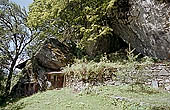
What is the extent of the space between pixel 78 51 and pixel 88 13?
254 centimetres

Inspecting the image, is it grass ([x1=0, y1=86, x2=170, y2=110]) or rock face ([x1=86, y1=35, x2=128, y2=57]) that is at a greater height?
rock face ([x1=86, y1=35, x2=128, y2=57])

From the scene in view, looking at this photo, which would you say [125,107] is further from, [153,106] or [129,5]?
[129,5]

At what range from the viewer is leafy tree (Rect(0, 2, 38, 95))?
1166cm

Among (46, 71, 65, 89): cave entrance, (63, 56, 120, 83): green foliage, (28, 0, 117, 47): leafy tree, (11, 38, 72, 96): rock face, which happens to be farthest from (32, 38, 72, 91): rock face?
(63, 56, 120, 83): green foliage

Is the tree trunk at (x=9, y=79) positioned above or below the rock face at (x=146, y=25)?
below

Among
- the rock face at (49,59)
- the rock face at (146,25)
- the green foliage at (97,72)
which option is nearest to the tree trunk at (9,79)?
the rock face at (49,59)

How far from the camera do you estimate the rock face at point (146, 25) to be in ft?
26.2

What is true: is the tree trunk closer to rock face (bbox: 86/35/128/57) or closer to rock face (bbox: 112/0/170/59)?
rock face (bbox: 86/35/128/57)

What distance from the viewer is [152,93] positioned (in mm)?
6547

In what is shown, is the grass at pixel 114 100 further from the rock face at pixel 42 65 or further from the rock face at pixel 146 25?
the rock face at pixel 42 65

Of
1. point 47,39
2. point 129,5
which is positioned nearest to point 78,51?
point 47,39

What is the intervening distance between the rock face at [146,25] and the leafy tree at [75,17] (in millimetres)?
729

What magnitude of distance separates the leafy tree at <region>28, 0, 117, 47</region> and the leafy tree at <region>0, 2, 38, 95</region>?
1.07 meters

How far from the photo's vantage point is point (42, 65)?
1163cm
